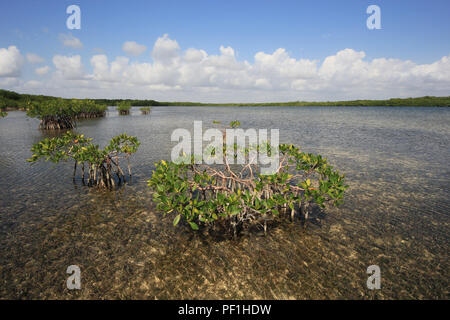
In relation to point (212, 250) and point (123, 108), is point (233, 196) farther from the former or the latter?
point (123, 108)

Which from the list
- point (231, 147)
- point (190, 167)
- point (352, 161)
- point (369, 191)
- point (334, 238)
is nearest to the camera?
point (334, 238)

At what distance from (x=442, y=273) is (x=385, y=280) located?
64.5 inches

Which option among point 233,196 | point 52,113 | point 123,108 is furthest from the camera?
point 123,108

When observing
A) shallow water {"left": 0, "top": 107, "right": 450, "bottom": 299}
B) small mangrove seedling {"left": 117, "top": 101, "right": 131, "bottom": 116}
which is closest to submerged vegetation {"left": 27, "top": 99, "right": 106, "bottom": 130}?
shallow water {"left": 0, "top": 107, "right": 450, "bottom": 299}

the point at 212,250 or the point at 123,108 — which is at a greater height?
the point at 123,108

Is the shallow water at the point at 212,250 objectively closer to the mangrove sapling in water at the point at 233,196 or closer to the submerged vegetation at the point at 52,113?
the mangrove sapling in water at the point at 233,196

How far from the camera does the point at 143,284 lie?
5.22m

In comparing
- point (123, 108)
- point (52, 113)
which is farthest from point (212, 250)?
point (123, 108)

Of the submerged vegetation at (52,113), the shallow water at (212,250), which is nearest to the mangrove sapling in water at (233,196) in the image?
the shallow water at (212,250)

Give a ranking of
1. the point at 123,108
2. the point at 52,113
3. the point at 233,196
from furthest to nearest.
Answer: the point at 123,108 < the point at 52,113 < the point at 233,196

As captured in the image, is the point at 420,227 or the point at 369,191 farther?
the point at 369,191

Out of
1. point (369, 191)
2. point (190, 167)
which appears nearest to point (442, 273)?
point (369, 191)

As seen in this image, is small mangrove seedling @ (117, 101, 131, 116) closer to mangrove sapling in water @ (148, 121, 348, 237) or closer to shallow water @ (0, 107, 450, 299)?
shallow water @ (0, 107, 450, 299)
